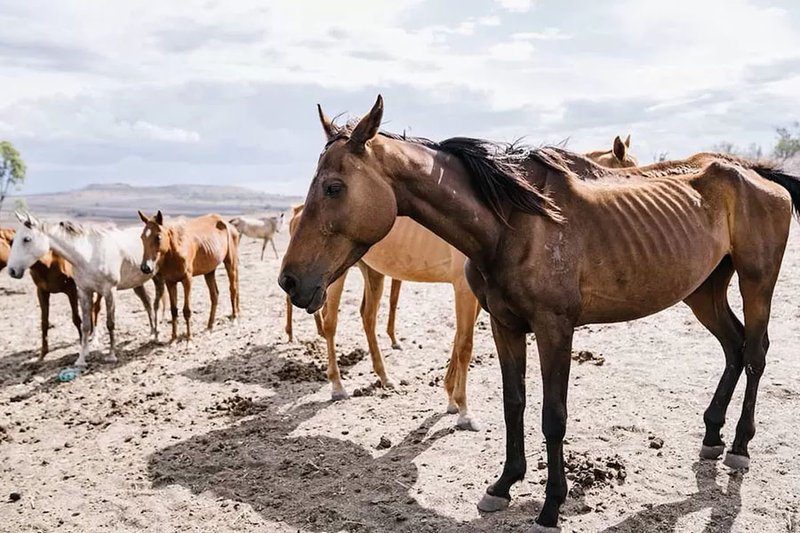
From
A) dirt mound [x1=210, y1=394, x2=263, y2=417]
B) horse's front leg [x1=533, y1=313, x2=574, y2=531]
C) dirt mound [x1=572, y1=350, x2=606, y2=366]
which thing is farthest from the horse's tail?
dirt mound [x1=210, y1=394, x2=263, y2=417]

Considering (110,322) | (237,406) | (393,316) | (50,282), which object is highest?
(50,282)

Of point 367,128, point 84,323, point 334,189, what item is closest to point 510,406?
point 334,189

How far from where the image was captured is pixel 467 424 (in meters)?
5.51

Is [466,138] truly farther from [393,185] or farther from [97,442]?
[97,442]

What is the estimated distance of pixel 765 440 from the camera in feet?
15.8

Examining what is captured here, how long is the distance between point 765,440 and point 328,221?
3681 millimetres

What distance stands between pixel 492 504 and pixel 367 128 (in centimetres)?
241

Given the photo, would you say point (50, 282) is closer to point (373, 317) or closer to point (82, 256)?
point (82, 256)

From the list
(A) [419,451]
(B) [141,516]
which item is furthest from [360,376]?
(B) [141,516]

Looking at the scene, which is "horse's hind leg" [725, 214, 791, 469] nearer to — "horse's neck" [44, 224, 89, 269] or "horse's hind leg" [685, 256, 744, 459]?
"horse's hind leg" [685, 256, 744, 459]

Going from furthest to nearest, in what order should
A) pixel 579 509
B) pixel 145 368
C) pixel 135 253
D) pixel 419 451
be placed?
1. pixel 135 253
2. pixel 145 368
3. pixel 419 451
4. pixel 579 509

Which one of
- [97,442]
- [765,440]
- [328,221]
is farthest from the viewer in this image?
[97,442]

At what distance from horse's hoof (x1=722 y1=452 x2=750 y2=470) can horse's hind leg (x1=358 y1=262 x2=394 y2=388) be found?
327 cm

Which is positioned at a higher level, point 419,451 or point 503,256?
point 503,256
